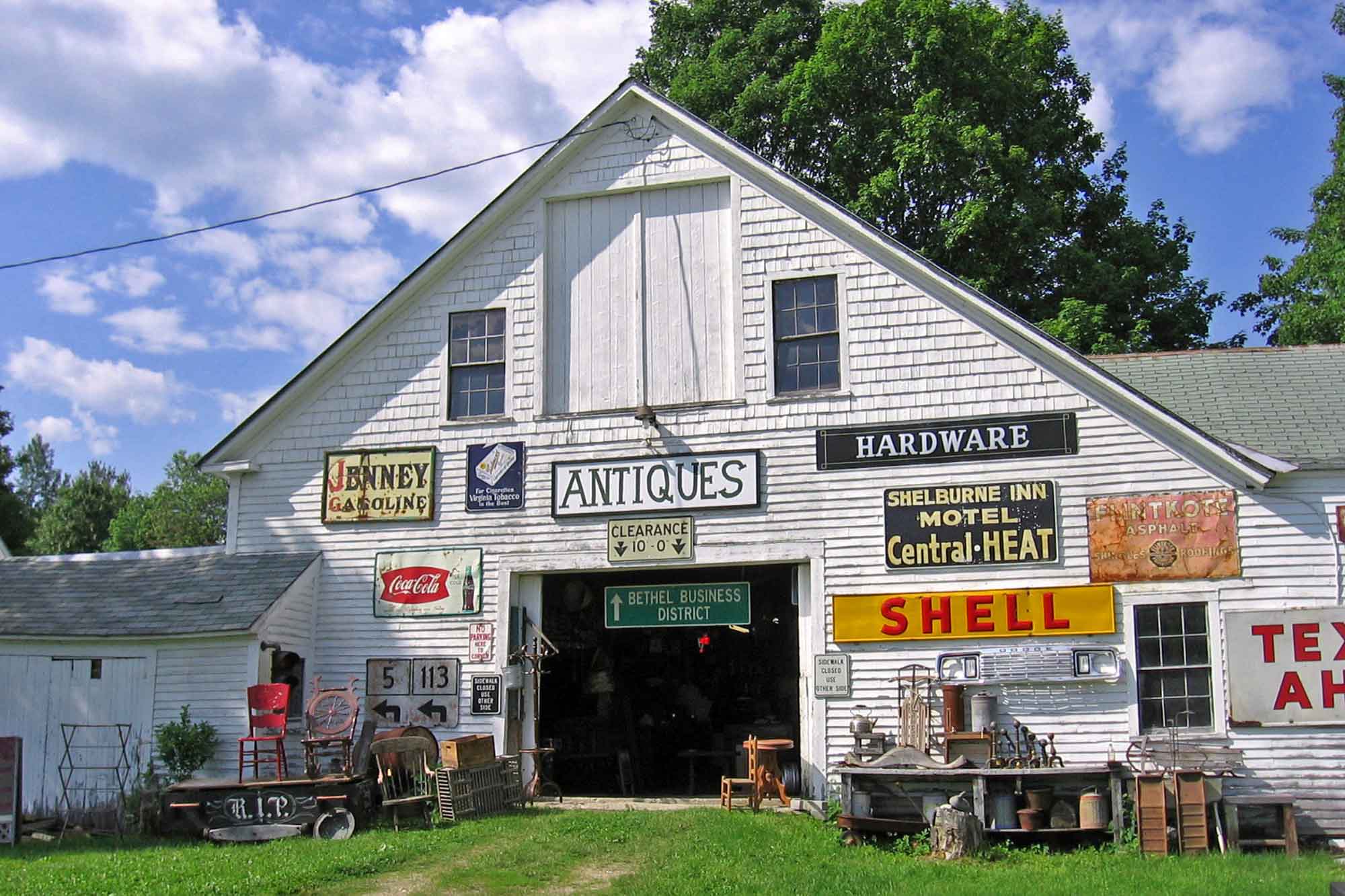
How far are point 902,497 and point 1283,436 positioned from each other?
4402 millimetres

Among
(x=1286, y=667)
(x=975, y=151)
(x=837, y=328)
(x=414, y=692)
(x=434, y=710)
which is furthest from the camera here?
(x=975, y=151)

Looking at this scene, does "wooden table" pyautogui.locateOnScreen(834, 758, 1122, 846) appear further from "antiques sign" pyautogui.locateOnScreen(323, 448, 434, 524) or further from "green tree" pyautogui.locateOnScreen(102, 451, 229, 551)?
"green tree" pyautogui.locateOnScreen(102, 451, 229, 551)

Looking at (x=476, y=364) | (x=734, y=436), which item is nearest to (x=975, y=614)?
(x=734, y=436)

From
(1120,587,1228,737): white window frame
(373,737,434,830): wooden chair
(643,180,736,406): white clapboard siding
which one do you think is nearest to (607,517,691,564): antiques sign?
(643,180,736,406): white clapboard siding

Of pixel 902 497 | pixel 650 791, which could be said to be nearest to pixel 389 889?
pixel 902 497

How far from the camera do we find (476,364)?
691 inches

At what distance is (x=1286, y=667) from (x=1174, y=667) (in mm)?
1146

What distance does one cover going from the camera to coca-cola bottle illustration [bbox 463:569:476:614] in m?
16.9

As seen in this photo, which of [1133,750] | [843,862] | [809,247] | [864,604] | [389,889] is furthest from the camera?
[809,247]

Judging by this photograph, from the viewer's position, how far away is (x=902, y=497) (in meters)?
15.6

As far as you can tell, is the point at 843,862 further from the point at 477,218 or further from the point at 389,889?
Answer: the point at 477,218

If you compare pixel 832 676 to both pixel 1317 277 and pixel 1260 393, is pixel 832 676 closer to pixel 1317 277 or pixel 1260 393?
pixel 1260 393

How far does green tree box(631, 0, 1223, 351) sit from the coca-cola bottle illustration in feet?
46.6

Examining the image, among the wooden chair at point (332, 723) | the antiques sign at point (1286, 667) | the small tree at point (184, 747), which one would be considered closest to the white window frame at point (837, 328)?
the antiques sign at point (1286, 667)
